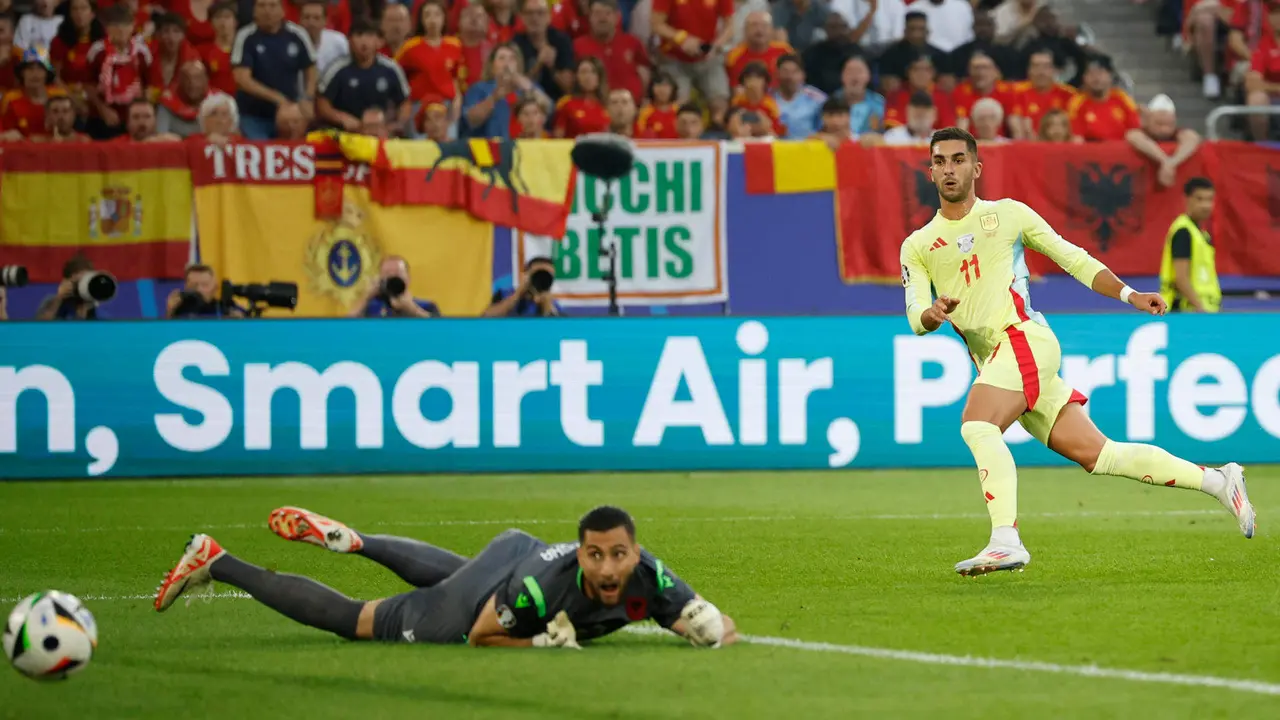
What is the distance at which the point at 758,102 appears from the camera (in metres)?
18.6

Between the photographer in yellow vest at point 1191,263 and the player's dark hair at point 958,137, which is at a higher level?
the player's dark hair at point 958,137

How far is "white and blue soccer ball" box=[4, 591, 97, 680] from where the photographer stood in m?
6.00

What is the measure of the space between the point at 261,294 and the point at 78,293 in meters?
1.41

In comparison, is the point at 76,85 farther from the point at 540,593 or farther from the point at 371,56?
the point at 540,593

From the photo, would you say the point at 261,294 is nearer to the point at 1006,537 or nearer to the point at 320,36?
the point at 320,36

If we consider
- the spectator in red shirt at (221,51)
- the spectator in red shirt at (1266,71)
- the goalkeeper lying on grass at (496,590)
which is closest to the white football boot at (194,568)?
the goalkeeper lying on grass at (496,590)

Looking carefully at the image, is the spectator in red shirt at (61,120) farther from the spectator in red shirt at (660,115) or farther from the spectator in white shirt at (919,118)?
the spectator in white shirt at (919,118)

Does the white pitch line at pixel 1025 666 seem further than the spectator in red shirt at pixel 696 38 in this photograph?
No

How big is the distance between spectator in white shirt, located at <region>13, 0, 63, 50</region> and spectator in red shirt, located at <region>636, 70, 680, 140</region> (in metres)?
5.65

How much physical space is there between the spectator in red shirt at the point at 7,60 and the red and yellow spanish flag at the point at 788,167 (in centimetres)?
683

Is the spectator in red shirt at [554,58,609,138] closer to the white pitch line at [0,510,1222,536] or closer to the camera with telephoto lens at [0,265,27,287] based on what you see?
the camera with telephoto lens at [0,265,27,287]

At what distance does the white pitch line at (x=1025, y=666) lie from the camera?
6.02m

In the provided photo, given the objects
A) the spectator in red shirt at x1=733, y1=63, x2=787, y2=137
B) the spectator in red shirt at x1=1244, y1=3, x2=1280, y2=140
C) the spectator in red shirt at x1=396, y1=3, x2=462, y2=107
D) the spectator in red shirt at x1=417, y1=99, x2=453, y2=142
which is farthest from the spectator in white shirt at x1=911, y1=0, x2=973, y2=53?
the spectator in red shirt at x1=417, y1=99, x2=453, y2=142

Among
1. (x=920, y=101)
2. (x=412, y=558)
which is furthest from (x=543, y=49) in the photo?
(x=412, y=558)
